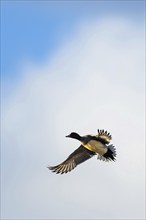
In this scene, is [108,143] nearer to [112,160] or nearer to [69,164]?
[112,160]

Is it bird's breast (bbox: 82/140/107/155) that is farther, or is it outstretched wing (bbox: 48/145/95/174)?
outstretched wing (bbox: 48/145/95/174)

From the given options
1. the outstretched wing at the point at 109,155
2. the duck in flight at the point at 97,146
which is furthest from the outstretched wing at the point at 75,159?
the outstretched wing at the point at 109,155

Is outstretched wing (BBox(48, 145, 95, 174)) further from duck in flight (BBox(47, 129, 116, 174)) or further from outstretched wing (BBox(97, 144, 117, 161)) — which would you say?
outstretched wing (BBox(97, 144, 117, 161))

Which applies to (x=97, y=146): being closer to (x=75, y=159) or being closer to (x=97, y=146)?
(x=97, y=146)

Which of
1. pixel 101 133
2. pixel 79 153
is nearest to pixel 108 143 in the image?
pixel 101 133

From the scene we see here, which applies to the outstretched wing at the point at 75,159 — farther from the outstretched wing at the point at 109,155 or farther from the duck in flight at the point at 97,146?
the outstretched wing at the point at 109,155

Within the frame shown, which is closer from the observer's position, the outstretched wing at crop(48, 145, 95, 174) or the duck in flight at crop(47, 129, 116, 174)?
the duck in flight at crop(47, 129, 116, 174)

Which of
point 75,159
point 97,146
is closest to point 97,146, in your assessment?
point 97,146

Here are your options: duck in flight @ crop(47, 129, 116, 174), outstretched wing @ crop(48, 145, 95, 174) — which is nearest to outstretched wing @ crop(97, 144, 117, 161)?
duck in flight @ crop(47, 129, 116, 174)
